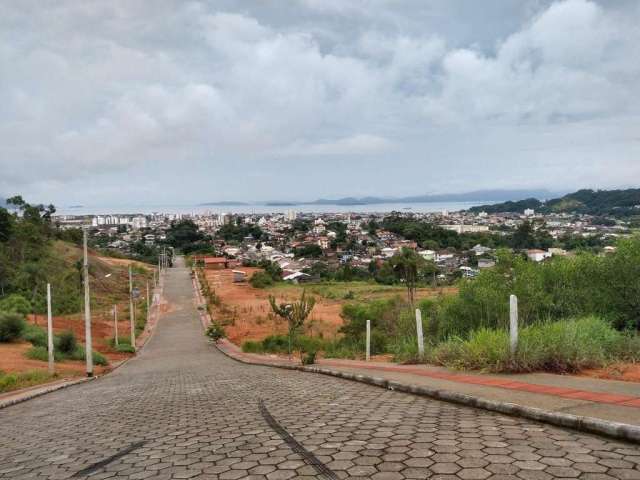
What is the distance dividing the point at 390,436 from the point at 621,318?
325 inches

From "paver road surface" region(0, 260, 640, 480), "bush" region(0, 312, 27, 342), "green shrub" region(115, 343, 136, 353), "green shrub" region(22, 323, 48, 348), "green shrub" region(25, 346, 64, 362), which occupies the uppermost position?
"paver road surface" region(0, 260, 640, 480)

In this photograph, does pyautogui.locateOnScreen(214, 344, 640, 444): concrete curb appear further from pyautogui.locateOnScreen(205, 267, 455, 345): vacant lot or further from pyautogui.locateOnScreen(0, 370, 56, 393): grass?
pyautogui.locateOnScreen(205, 267, 455, 345): vacant lot

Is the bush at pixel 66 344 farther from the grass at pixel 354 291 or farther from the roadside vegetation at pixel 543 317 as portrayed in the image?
the grass at pixel 354 291

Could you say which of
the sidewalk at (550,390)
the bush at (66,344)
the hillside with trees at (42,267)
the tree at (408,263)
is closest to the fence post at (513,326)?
the sidewalk at (550,390)

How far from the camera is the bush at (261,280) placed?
6273cm

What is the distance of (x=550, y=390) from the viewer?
5.96 metres

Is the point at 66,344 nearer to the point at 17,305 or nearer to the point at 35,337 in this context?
the point at 35,337

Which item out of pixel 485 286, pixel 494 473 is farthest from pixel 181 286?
pixel 494 473

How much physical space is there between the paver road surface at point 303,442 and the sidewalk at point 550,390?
367mm

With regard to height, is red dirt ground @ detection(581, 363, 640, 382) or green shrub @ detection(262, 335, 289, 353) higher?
red dirt ground @ detection(581, 363, 640, 382)

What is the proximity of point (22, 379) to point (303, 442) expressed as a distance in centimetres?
1380

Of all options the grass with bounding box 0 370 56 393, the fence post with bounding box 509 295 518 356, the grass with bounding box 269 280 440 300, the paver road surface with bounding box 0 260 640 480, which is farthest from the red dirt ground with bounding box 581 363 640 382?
the grass with bounding box 269 280 440 300

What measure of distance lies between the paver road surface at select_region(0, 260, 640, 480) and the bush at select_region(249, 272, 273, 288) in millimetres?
53897

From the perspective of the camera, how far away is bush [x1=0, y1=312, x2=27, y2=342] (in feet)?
78.9
